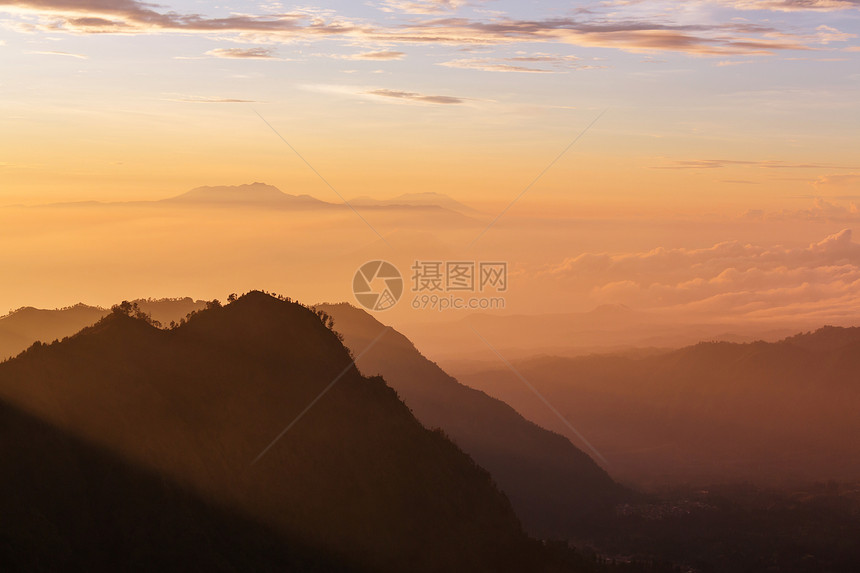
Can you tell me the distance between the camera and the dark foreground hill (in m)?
79.9

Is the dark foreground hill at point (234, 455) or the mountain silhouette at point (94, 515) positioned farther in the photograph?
the dark foreground hill at point (234, 455)

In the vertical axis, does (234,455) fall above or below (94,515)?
below

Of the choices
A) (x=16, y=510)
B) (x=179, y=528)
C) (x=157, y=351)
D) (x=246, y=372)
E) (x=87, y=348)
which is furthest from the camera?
(x=246, y=372)

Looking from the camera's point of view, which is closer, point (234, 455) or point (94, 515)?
point (94, 515)

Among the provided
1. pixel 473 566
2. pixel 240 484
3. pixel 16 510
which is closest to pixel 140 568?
pixel 16 510

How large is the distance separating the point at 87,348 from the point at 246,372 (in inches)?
785

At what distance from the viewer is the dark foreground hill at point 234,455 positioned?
262ft

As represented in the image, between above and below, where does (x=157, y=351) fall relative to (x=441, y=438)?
above

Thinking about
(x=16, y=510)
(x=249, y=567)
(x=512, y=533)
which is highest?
(x=16, y=510)

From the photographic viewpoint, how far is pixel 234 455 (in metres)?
97.7

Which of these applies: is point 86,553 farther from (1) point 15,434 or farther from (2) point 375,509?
(2) point 375,509

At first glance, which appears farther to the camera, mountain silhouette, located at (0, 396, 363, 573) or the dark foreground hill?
the dark foreground hill

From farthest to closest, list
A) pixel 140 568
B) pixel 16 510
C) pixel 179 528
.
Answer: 1. pixel 179 528
2. pixel 140 568
3. pixel 16 510

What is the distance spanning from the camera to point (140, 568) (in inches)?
3093
